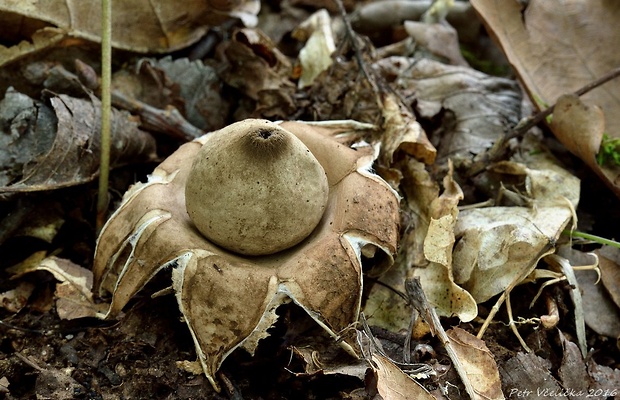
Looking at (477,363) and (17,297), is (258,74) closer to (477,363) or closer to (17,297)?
(17,297)

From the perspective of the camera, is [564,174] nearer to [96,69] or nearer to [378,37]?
[378,37]

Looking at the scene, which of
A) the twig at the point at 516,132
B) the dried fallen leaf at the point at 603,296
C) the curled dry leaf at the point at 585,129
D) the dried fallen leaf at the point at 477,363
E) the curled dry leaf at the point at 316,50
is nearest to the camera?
the dried fallen leaf at the point at 477,363

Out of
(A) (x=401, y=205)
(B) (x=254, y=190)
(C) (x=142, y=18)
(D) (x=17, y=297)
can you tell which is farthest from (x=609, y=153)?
(D) (x=17, y=297)

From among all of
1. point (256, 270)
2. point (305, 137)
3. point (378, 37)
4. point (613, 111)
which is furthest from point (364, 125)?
point (378, 37)

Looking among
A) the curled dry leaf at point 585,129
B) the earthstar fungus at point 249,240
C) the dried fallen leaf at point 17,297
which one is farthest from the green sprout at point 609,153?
the dried fallen leaf at point 17,297

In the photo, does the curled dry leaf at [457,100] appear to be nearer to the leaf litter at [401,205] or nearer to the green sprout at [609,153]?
the leaf litter at [401,205]

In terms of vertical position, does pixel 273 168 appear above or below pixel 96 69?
above
